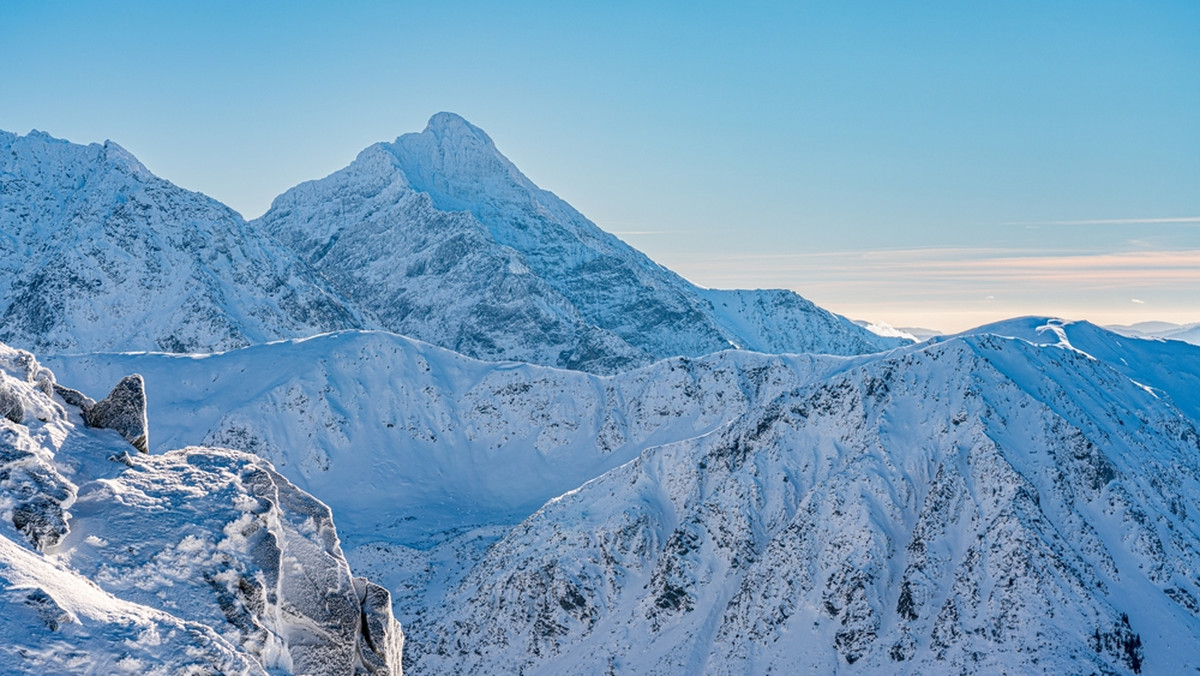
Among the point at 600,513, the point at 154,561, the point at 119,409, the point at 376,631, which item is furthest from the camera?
the point at 600,513

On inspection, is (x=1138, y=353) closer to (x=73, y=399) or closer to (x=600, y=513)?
(x=600, y=513)

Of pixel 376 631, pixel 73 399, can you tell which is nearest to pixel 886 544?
pixel 376 631

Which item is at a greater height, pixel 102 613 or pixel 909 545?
pixel 102 613

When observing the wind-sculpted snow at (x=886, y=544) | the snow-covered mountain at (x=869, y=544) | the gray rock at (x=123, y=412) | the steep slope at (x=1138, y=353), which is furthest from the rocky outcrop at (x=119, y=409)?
the steep slope at (x=1138, y=353)

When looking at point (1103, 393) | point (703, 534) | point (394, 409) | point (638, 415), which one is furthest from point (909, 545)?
point (394, 409)

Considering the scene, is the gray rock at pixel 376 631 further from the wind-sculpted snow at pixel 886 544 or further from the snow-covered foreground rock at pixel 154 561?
the wind-sculpted snow at pixel 886 544

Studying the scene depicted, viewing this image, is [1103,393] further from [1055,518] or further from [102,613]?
[102,613]
